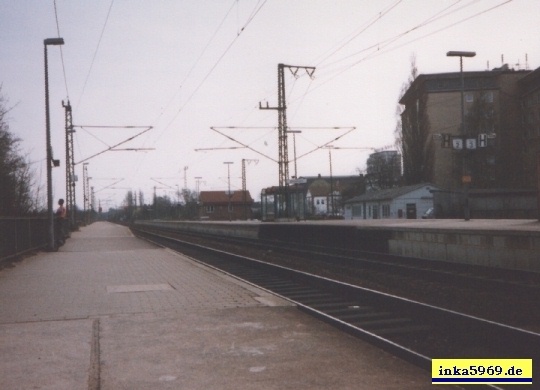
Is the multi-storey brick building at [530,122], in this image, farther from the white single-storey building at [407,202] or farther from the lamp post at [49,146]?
the lamp post at [49,146]

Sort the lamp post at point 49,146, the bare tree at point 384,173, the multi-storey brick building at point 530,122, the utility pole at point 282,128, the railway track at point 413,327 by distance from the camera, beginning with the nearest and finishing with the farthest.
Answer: the railway track at point 413,327
the lamp post at point 49,146
the utility pole at point 282,128
the multi-storey brick building at point 530,122
the bare tree at point 384,173

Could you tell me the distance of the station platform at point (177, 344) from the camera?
4656mm

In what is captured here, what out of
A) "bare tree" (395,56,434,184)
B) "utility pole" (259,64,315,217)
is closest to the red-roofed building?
"bare tree" (395,56,434,184)

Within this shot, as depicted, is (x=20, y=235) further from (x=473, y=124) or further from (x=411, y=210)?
(x=473, y=124)

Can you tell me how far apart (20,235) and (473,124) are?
52.4 meters

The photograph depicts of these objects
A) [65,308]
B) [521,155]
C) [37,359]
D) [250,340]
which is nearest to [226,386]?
[250,340]

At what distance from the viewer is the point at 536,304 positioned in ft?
27.8

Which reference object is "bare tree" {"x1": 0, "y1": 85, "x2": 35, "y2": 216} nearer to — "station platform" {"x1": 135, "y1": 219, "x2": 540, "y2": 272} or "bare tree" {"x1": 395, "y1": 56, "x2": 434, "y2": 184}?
"station platform" {"x1": 135, "y1": 219, "x2": 540, "y2": 272}

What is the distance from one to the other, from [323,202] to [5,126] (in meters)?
124

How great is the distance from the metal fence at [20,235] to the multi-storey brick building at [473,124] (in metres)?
41.2

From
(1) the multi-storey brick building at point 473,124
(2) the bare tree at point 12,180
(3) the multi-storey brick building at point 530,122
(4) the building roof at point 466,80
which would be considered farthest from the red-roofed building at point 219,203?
(2) the bare tree at point 12,180

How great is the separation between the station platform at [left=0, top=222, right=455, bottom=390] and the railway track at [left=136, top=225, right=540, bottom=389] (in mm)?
177

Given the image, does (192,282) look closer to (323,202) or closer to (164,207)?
(164,207)

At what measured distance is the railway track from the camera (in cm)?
539
